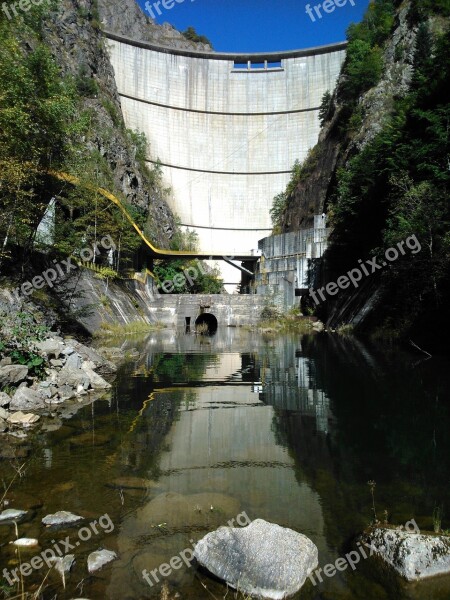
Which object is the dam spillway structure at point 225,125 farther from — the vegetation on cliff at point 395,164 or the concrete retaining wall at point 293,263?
the concrete retaining wall at point 293,263

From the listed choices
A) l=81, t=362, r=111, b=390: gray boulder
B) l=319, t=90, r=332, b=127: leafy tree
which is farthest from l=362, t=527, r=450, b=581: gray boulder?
l=319, t=90, r=332, b=127: leafy tree

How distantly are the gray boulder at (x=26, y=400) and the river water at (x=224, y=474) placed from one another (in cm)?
65

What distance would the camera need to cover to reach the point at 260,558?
8.89 ft

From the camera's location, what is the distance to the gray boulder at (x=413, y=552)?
267cm

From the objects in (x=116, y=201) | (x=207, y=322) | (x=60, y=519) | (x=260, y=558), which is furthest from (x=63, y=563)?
(x=207, y=322)

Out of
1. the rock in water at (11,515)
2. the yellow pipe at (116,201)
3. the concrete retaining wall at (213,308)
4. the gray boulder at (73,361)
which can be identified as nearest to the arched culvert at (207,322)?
the concrete retaining wall at (213,308)

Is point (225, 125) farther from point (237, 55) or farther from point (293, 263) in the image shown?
point (293, 263)

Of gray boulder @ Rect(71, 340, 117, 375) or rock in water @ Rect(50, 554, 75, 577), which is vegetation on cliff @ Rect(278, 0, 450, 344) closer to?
gray boulder @ Rect(71, 340, 117, 375)

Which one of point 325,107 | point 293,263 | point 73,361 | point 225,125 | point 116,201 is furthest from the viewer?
point 225,125

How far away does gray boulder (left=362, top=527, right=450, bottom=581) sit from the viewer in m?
2.67

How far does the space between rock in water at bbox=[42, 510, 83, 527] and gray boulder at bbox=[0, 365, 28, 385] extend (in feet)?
12.3

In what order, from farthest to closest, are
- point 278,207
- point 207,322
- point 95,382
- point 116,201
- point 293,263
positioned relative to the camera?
point 278,207, point 207,322, point 293,263, point 116,201, point 95,382
